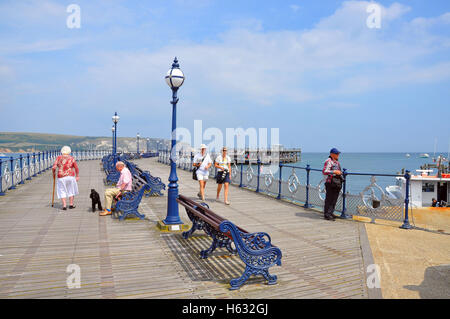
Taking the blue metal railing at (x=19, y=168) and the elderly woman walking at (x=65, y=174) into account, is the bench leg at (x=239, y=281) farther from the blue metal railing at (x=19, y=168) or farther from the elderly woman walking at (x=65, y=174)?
the blue metal railing at (x=19, y=168)

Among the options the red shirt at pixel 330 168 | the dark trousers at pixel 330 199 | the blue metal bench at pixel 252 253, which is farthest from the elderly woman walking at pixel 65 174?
the dark trousers at pixel 330 199

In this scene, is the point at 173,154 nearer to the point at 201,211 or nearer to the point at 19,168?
the point at 201,211

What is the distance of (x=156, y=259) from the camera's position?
16.9ft

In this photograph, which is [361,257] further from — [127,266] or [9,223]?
[9,223]

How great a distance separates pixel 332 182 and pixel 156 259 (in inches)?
193

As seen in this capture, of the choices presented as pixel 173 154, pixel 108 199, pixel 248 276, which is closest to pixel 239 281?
pixel 248 276

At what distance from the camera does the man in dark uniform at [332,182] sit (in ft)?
26.5

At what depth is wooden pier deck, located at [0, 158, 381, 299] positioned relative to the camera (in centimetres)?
400

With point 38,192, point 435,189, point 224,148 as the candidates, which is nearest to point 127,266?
point 224,148

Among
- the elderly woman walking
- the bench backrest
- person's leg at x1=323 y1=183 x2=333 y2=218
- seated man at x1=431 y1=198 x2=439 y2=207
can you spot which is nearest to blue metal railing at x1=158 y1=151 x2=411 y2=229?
person's leg at x1=323 y1=183 x2=333 y2=218

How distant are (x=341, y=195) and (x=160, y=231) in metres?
4.94

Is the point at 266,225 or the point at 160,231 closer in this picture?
the point at 160,231

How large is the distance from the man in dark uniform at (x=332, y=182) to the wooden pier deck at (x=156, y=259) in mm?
362
